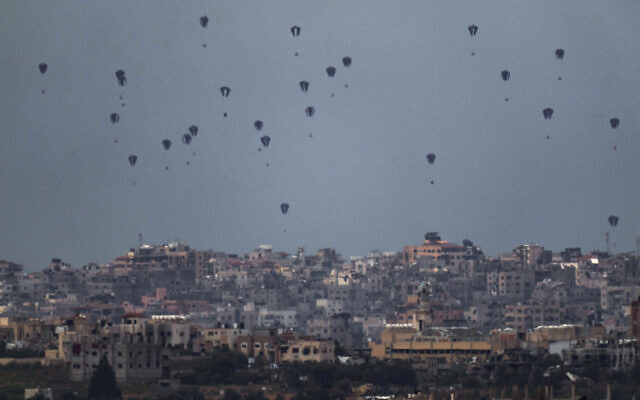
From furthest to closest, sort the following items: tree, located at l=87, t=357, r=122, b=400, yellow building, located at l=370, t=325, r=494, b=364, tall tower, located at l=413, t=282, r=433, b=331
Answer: tall tower, located at l=413, t=282, r=433, b=331 → yellow building, located at l=370, t=325, r=494, b=364 → tree, located at l=87, t=357, r=122, b=400

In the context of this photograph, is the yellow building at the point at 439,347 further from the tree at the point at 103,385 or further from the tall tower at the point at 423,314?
the tree at the point at 103,385

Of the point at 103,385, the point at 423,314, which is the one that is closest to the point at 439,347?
the point at 423,314

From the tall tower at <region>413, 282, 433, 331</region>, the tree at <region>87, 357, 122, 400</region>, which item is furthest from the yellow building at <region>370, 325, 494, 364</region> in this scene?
the tree at <region>87, 357, 122, 400</region>

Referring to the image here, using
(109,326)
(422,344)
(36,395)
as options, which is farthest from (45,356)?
(422,344)

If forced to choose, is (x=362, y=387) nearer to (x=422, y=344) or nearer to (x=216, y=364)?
(x=216, y=364)

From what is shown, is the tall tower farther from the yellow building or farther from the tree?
the tree

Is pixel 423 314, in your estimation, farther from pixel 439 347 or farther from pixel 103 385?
pixel 103 385

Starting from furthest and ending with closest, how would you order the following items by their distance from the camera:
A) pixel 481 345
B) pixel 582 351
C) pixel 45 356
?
pixel 481 345, pixel 582 351, pixel 45 356

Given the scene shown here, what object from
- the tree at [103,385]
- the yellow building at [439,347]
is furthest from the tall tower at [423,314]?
the tree at [103,385]
